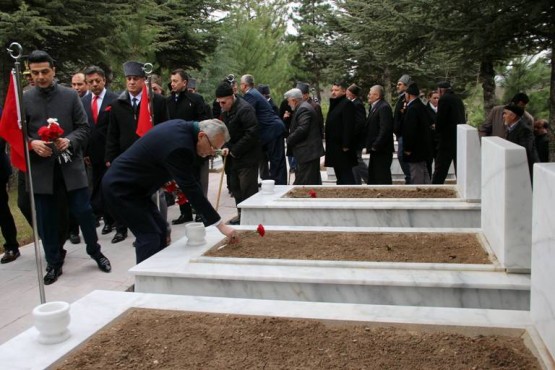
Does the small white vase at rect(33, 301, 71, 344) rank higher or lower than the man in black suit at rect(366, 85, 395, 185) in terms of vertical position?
lower

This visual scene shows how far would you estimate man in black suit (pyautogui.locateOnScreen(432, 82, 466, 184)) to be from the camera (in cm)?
825

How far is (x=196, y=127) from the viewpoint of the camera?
4.15 meters

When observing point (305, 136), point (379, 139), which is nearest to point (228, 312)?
point (305, 136)

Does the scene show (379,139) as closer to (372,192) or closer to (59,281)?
(372,192)

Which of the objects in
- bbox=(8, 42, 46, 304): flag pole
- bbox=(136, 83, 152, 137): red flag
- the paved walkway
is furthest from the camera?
bbox=(136, 83, 152, 137): red flag

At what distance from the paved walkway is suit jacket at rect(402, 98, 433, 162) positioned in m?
3.68

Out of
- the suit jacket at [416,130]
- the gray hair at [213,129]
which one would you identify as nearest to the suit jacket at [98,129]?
the gray hair at [213,129]

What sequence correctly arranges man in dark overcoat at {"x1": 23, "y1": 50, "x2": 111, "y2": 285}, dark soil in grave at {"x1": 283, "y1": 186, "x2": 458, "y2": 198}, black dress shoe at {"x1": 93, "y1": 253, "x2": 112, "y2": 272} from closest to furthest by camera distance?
man in dark overcoat at {"x1": 23, "y1": 50, "x2": 111, "y2": 285}, black dress shoe at {"x1": 93, "y1": 253, "x2": 112, "y2": 272}, dark soil in grave at {"x1": 283, "y1": 186, "x2": 458, "y2": 198}

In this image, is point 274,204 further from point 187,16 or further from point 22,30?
point 187,16

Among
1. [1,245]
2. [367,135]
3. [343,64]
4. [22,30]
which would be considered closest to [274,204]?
[367,135]

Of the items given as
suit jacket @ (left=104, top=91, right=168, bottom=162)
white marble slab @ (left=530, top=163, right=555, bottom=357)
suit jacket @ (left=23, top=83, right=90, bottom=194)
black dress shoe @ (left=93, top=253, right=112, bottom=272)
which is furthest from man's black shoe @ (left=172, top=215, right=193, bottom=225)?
white marble slab @ (left=530, top=163, right=555, bottom=357)

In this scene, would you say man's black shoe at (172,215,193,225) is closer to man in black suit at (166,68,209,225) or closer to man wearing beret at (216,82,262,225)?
man in black suit at (166,68,209,225)

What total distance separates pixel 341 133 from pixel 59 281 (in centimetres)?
462

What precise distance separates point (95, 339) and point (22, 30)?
9.05 meters
